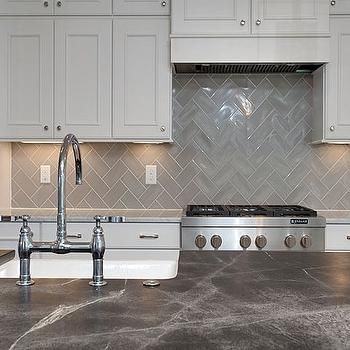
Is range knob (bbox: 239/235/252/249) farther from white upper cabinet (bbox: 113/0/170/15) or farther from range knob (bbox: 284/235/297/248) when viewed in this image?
white upper cabinet (bbox: 113/0/170/15)

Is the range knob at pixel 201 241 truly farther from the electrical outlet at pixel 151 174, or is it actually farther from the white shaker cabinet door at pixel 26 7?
the white shaker cabinet door at pixel 26 7

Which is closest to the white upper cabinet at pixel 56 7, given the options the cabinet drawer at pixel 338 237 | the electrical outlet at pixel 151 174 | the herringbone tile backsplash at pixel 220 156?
the herringbone tile backsplash at pixel 220 156

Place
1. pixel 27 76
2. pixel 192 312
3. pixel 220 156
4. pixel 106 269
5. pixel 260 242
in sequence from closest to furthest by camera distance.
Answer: pixel 192 312 → pixel 106 269 → pixel 260 242 → pixel 27 76 → pixel 220 156

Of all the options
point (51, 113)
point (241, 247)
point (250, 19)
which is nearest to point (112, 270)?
point (241, 247)

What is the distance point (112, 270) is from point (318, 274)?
0.64 meters

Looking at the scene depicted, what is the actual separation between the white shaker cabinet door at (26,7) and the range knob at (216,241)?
1779 mm

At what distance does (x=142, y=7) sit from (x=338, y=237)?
1.88 m

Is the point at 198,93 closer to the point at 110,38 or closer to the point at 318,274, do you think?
the point at 110,38

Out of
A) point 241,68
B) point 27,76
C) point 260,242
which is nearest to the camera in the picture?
point 260,242

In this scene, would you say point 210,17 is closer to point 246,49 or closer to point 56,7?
point 246,49

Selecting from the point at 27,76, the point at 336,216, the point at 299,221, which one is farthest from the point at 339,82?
the point at 27,76

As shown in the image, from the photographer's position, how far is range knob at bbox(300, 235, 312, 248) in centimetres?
294

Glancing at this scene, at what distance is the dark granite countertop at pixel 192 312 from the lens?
867mm

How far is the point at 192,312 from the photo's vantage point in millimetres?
1034
